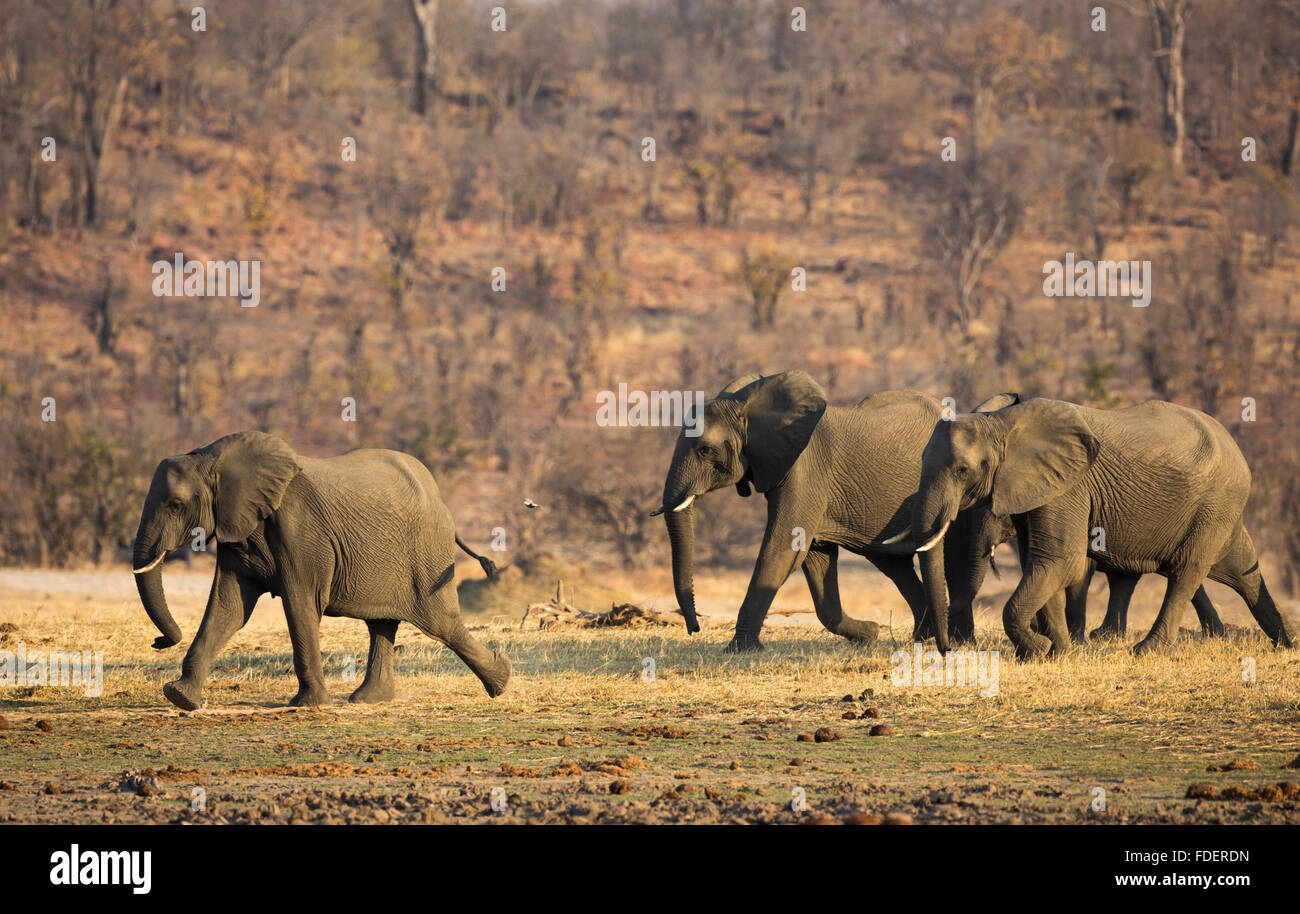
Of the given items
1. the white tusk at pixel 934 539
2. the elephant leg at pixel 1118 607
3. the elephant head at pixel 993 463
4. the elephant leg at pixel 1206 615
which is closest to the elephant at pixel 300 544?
the white tusk at pixel 934 539

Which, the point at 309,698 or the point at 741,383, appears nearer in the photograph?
the point at 309,698

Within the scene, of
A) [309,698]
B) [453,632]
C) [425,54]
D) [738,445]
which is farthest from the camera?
[425,54]

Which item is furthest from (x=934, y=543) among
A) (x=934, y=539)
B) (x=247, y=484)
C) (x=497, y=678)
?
(x=247, y=484)

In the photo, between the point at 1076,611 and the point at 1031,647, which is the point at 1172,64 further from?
the point at 1031,647

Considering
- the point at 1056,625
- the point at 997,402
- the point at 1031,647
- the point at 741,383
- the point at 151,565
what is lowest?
the point at 1031,647

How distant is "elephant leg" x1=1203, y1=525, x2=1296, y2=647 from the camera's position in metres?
14.9

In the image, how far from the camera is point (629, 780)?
905cm

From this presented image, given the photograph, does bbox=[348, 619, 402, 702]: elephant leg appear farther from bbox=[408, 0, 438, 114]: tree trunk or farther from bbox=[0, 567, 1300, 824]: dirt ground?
bbox=[408, 0, 438, 114]: tree trunk

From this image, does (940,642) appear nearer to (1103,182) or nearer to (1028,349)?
(1028,349)

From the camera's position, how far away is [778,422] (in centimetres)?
1497

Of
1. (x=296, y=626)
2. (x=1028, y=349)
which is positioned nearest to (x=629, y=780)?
(x=296, y=626)

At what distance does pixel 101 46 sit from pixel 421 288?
1458cm

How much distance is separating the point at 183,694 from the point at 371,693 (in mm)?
1546

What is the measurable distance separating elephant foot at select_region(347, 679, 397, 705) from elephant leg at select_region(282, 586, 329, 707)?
28 cm
